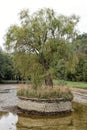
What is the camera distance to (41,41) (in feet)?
72.0

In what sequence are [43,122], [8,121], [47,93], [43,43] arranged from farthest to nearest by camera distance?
[43,43] < [47,93] < [43,122] < [8,121]

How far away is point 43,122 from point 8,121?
67.5 inches

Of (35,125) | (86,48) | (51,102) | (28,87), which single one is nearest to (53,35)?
(28,87)

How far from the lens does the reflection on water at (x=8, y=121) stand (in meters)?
13.6

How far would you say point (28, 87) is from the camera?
782 inches

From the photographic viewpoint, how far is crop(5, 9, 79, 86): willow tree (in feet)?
70.1

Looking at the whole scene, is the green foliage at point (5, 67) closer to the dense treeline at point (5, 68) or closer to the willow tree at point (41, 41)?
the dense treeline at point (5, 68)

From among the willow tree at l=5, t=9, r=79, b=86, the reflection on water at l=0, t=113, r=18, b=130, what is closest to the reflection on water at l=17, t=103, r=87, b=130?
the reflection on water at l=0, t=113, r=18, b=130

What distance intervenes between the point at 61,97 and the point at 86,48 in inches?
1247

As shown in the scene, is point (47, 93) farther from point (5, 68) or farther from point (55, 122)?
point (5, 68)

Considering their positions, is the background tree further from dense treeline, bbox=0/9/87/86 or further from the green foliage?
dense treeline, bbox=0/9/87/86

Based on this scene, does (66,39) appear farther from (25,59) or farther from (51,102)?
(51,102)

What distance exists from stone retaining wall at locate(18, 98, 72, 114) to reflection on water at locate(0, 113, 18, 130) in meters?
1.46

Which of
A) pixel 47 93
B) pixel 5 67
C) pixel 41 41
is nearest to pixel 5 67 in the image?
pixel 5 67
